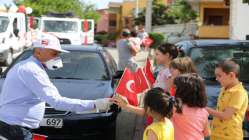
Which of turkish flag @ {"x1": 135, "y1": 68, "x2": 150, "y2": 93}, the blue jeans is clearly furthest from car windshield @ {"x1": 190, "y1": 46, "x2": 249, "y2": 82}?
the blue jeans

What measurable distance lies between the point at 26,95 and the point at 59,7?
43540 millimetres

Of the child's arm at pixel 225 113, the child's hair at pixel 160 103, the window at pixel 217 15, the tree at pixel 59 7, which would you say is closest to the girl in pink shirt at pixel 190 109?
the child's arm at pixel 225 113

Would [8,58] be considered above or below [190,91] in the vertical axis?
below

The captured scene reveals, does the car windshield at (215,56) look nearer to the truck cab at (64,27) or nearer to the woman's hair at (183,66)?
the woman's hair at (183,66)

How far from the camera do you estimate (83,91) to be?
7.29 meters

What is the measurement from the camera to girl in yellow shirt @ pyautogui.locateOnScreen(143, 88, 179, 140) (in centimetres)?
385

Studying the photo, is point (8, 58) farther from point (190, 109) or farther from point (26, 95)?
point (190, 109)

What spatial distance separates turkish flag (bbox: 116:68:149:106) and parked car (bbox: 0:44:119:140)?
5.72 ft

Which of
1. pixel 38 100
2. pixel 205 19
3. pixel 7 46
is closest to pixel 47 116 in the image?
pixel 38 100

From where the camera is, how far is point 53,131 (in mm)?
6699

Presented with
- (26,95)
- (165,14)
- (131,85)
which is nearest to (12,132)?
(26,95)

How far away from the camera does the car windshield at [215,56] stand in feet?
23.5

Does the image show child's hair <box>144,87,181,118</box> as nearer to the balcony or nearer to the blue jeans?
the blue jeans

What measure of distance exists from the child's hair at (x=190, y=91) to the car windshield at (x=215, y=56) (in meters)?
2.81
